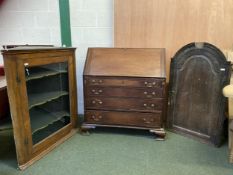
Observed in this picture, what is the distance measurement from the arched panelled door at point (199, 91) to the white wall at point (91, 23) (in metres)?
0.90

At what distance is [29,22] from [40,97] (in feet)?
3.89

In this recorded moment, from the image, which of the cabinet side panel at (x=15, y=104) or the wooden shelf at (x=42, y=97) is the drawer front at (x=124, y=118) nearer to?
the wooden shelf at (x=42, y=97)

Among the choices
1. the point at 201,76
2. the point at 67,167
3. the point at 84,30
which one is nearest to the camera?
the point at 67,167

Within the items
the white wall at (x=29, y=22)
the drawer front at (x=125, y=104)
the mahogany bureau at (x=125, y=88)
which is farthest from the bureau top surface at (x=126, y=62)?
the white wall at (x=29, y=22)

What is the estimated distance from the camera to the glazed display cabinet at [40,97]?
172 cm

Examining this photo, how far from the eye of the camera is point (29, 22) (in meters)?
2.77

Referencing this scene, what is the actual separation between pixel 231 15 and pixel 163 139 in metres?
1.46

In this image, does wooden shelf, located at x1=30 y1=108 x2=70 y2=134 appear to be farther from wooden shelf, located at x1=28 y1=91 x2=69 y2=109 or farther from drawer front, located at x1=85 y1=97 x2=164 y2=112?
drawer front, located at x1=85 y1=97 x2=164 y2=112

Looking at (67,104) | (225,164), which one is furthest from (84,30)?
(225,164)

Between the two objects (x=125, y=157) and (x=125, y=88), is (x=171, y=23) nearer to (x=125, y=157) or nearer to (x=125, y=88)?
(x=125, y=88)

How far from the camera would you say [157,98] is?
2254 millimetres

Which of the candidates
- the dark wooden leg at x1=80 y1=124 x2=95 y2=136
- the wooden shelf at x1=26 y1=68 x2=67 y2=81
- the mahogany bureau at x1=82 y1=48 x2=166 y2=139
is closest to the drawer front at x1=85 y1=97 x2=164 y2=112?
the mahogany bureau at x1=82 y1=48 x2=166 y2=139

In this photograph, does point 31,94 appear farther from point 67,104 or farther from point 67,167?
point 67,167

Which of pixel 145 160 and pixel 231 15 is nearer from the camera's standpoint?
pixel 145 160
